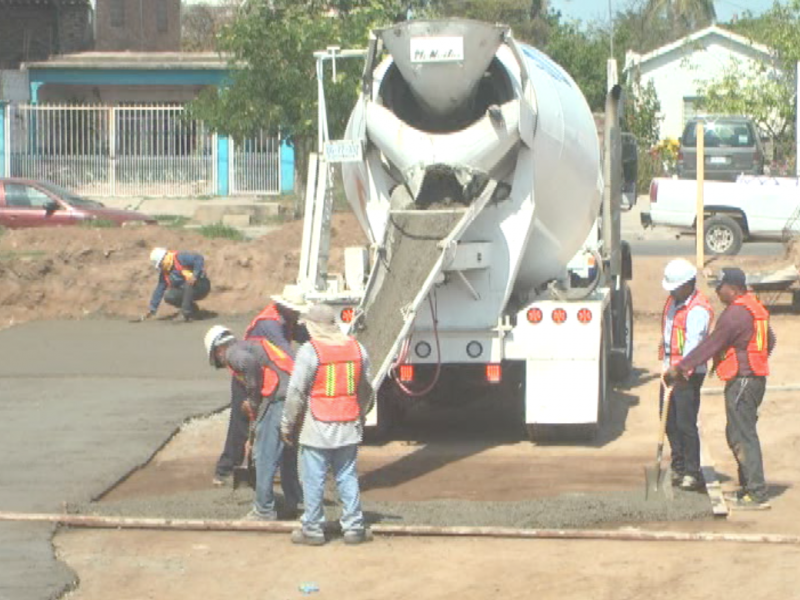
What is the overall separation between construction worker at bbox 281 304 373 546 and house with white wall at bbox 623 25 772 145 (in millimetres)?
41919

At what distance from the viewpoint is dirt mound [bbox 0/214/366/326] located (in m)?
24.1

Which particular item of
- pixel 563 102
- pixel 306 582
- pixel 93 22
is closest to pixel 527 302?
pixel 563 102

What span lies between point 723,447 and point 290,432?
5.18m

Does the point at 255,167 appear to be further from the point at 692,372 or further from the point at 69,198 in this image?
the point at 692,372

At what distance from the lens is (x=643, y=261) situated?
28.0m

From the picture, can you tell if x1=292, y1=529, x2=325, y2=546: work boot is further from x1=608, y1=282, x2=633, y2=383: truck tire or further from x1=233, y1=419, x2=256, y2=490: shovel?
x1=608, y1=282, x2=633, y2=383: truck tire

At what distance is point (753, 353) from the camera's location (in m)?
12.0

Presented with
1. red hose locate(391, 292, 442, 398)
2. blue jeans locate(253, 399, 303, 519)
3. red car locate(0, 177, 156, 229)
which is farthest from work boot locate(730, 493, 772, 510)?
red car locate(0, 177, 156, 229)

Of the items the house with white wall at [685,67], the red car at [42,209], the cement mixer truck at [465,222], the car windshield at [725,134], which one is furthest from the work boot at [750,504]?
the house with white wall at [685,67]

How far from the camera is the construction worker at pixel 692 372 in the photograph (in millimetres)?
12367

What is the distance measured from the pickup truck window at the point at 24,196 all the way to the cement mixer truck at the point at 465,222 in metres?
18.3

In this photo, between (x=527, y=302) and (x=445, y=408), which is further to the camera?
(x=445, y=408)

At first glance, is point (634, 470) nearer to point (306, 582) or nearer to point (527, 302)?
point (527, 302)

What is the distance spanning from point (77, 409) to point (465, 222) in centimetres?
Result: 475
